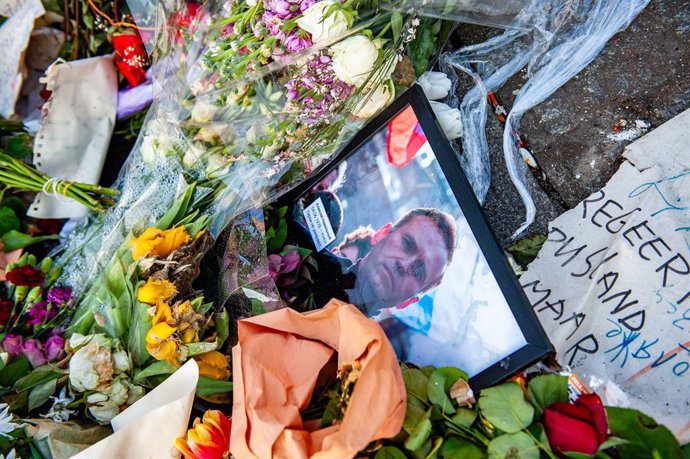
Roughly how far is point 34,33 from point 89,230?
75cm

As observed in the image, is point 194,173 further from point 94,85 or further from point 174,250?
point 94,85

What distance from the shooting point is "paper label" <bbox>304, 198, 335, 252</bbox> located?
1.26 meters

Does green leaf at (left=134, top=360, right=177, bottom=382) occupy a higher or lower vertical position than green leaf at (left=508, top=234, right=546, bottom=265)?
higher

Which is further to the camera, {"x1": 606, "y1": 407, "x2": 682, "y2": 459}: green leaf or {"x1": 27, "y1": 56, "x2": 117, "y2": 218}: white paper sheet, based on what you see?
{"x1": 27, "y1": 56, "x2": 117, "y2": 218}: white paper sheet

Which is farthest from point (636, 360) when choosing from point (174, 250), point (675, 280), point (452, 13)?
point (174, 250)

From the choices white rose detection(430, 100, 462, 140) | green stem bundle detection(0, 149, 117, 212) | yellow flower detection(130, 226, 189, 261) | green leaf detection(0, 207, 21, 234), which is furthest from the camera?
green leaf detection(0, 207, 21, 234)

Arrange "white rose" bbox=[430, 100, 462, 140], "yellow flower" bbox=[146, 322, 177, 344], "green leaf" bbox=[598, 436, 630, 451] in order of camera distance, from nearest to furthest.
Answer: "green leaf" bbox=[598, 436, 630, 451]
"yellow flower" bbox=[146, 322, 177, 344]
"white rose" bbox=[430, 100, 462, 140]

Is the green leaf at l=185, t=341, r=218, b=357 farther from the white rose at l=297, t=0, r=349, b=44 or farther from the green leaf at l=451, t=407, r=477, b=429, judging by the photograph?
the white rose at l=297, t=0, r=349, b=44

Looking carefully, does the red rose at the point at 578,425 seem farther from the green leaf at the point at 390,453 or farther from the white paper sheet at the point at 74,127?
the white paper sheet at the point at 74,127

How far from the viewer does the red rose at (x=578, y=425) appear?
0.71 metres

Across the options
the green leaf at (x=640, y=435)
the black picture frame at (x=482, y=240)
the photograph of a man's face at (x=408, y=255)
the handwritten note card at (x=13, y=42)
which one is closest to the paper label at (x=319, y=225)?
the photograph of a man's face at (x=408, y=255)

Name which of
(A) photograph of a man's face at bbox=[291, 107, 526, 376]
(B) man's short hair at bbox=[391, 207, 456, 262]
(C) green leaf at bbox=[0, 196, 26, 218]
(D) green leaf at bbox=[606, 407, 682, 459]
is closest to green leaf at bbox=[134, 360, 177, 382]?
(A) photograph of a man's face at bbox=[291, 107, 526, 376]

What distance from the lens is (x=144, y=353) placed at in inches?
44.4

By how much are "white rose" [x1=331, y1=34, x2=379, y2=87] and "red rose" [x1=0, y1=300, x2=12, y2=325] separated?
1.03m
